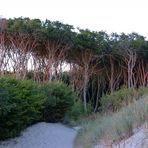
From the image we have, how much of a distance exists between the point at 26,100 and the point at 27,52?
1620 cm

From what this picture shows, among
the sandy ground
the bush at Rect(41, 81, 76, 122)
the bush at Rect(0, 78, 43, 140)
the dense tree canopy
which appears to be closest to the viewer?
the bush at Rect(0, 78, 43, 140)

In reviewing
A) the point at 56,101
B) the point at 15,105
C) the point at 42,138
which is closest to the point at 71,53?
the point at 56,101

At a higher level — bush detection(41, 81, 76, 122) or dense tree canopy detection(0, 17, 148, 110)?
dense tree canopy detection(0, 17, 148, 110)

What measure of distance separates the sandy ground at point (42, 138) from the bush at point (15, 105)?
318 mm

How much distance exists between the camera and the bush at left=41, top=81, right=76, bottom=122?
59.9ft

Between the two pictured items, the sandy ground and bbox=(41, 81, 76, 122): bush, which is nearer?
the sandy ground

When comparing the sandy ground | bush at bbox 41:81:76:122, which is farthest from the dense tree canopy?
the sandy ground

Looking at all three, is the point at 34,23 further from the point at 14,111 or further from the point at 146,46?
the point at 14,111

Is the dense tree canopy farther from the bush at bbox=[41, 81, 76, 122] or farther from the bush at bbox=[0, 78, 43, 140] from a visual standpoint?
the bush at bbox=[0, 78, 43, 140]

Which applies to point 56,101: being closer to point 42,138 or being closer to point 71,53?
point 42,138

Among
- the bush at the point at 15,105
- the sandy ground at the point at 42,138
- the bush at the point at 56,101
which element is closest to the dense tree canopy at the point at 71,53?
the bush at the point at 56,101

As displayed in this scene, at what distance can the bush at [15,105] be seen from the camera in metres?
12.9

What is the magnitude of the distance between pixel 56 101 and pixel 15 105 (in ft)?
18.6

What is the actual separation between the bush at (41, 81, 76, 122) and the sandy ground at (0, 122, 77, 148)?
1509mm
